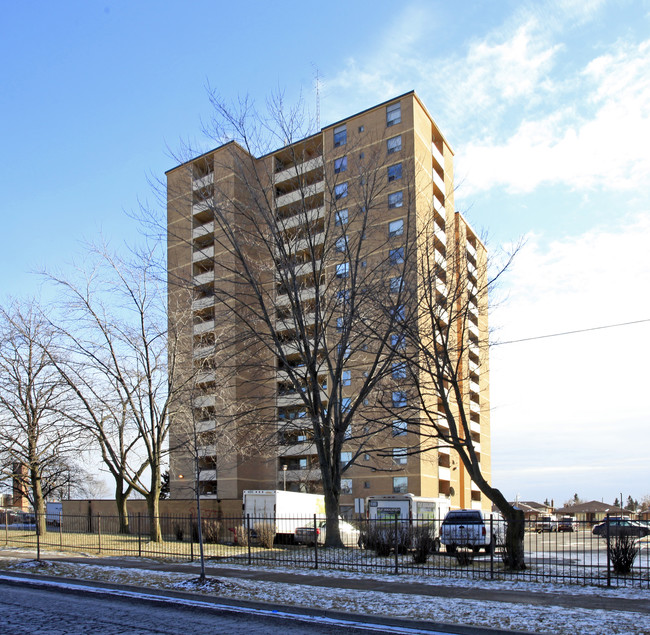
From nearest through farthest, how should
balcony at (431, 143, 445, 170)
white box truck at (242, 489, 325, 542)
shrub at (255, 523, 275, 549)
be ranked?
1. shrub at (255, 523, 275, 549)
2. white box truck at (242, 489, 325, 542)
3. balcony at (431, 143, 445, 170)

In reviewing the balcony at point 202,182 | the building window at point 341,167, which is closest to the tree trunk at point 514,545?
the building window at point 341,167

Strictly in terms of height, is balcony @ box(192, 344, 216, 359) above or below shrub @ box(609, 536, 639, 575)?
above

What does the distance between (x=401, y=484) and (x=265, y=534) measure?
3181cm

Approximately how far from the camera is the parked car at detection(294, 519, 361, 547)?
78.7 feet

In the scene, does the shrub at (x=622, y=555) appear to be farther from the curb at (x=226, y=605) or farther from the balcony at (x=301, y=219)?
the balcony at (x=301, y=219)

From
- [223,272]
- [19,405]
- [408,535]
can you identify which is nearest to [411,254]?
[408,535]

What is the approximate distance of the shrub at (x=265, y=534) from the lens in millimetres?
21500

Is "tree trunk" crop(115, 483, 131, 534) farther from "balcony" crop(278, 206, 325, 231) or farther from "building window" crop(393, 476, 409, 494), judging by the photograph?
"building window" crop(393, 476, 409, 494)

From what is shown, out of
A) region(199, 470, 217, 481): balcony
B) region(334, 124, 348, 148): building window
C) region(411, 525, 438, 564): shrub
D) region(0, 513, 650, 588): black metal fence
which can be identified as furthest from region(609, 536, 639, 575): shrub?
region(334, 124, 348, 148): building window

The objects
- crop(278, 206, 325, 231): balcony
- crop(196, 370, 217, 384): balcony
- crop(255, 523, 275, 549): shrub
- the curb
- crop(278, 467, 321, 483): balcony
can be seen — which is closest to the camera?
the curb

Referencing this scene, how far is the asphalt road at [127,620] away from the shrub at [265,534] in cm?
970

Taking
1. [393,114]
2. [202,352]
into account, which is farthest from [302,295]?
[393,114]

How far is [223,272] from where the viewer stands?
50688 mm

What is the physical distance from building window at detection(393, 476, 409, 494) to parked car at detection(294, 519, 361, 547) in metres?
24.0
